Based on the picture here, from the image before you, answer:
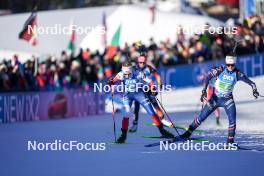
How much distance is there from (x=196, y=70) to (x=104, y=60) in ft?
12.8

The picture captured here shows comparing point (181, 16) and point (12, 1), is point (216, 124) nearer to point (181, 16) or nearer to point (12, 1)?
point (181, 16)

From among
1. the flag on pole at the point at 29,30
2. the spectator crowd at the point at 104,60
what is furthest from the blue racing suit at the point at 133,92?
the flag on pole at the point at 29,30
